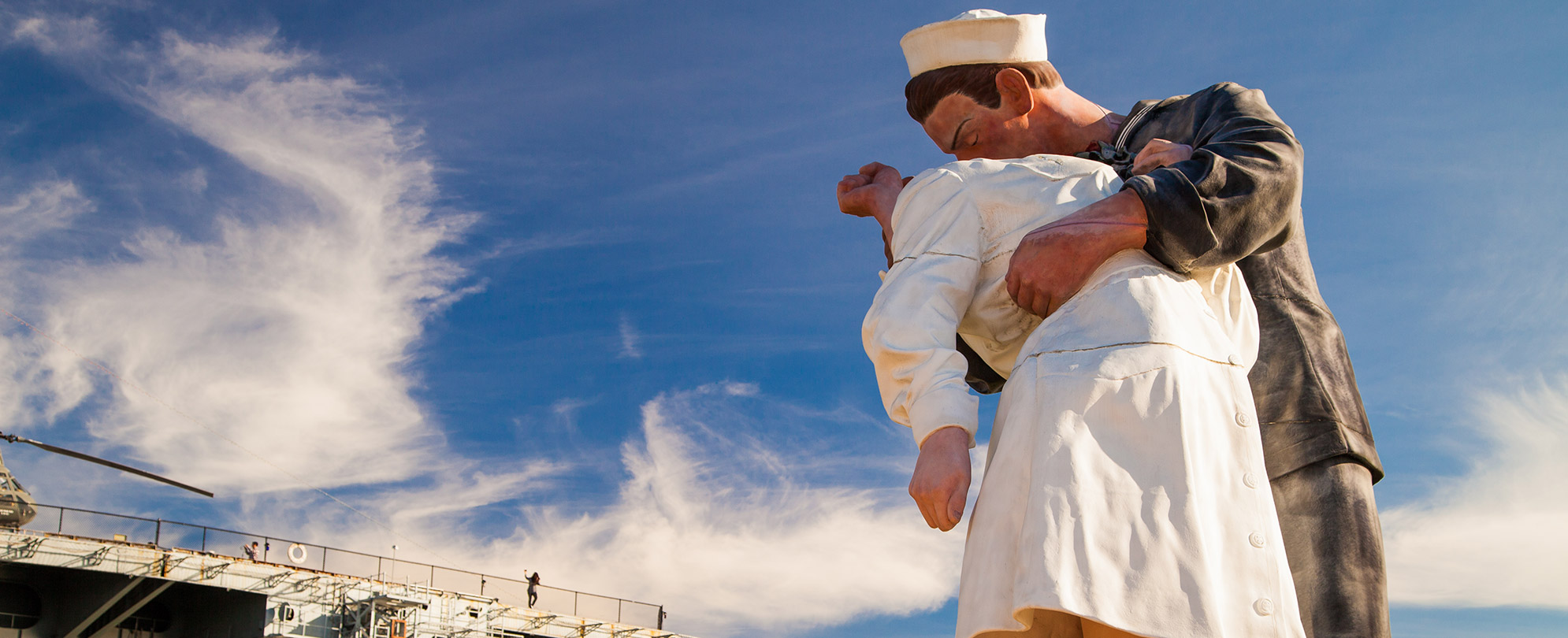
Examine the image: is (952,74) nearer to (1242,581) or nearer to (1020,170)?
(1020,170)

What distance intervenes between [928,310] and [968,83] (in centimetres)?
87

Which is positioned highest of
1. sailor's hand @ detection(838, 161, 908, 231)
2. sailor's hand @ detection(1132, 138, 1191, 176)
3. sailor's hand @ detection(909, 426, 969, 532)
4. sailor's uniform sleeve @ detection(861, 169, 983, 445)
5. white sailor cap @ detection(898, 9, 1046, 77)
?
white sailor cap @ detection(898, 9, 1046, 77)

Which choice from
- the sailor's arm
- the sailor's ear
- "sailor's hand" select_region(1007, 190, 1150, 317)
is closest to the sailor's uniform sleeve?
"sailor's hand" select_region(1007, 190, 1150, 317)

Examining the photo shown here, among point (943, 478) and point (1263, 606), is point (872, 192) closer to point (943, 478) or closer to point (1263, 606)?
point (943, 478)

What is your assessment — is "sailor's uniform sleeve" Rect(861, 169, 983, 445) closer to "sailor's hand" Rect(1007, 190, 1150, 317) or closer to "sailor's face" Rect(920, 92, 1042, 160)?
"sailor's hand" Rect(1007, 190, 1150, 317)

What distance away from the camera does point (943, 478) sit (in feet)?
5.43

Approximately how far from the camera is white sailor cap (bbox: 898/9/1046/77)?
2504 millimetres

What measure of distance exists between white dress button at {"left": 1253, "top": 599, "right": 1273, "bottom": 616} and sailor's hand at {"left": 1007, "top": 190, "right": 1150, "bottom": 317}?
602mm

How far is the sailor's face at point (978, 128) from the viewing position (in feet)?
8.30

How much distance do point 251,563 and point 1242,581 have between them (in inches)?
1210

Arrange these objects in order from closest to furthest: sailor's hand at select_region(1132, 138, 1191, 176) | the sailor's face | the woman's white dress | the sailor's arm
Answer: the woman's white dress, the sailor's arm, sailor's hand at select_region(1132, 138, 1191, 176), the sailor's face

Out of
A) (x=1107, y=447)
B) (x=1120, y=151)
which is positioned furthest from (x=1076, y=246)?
(x=1120, y=151)

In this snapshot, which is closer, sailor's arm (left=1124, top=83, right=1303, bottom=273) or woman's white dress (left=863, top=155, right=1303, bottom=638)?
woman's white dress (left=863, top=155, right=1303, bottom=638)

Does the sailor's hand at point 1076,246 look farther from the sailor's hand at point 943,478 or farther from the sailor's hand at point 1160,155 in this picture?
the sailor's hand at point 943,478
